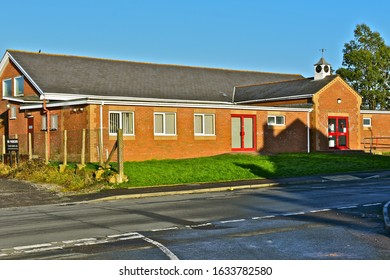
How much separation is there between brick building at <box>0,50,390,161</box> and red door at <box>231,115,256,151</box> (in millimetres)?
63

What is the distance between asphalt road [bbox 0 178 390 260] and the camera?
9.89 m

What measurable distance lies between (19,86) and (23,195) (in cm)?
1981

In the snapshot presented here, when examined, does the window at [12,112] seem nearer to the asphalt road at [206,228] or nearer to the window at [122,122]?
the window at [122,122]

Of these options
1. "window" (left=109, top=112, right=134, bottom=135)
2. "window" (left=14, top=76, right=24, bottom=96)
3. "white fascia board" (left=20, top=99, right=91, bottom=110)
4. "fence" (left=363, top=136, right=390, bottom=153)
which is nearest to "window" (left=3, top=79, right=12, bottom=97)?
"window" (left=14, top=76, right=24, bottom=96)

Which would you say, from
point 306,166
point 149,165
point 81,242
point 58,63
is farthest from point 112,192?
point 58,63

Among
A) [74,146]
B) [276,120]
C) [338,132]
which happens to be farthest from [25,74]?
[338,132]

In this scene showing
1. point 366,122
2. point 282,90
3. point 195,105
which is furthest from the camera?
point 366,122

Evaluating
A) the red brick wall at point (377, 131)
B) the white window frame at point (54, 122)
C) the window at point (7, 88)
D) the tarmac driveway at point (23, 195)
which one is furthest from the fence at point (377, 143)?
the tarmac driveway at point (23, 195)

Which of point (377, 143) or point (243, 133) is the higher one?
point (243, 133)

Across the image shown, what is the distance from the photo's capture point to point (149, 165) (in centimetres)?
2820

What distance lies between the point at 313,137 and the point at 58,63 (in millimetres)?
18231

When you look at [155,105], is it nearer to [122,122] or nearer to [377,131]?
[122,122]

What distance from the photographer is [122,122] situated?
31125mm

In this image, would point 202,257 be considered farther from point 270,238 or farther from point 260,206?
point 260,206
